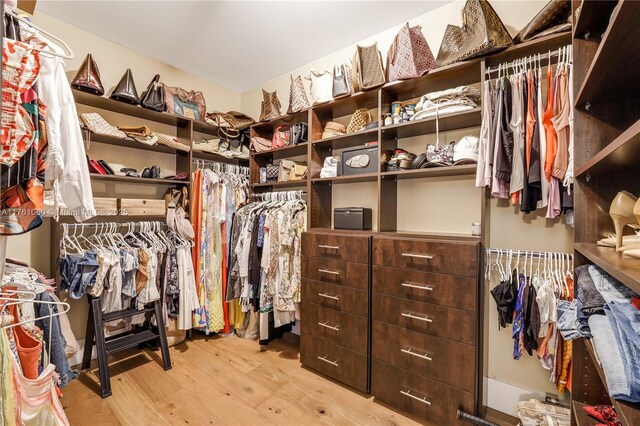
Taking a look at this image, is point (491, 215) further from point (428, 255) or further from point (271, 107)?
point (271, 107)

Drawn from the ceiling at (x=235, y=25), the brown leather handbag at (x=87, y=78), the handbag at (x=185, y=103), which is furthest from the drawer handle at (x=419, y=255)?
the brown leather handbag at (x=87, y=78)

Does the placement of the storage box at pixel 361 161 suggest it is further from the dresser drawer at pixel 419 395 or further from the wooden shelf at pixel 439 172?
the dresser drawer at pixel 419 395

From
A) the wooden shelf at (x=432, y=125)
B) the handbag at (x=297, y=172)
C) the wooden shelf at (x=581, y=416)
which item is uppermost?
the wooden shelf at (x=432, y=125)

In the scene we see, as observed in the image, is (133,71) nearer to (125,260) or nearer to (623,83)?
(125,260)

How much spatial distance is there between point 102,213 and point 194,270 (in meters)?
0.93

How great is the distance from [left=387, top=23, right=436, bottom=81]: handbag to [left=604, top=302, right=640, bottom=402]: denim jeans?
5.56ft

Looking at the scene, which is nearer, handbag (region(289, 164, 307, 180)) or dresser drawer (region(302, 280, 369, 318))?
dresser drawer (region(302, 280, 369, 318))

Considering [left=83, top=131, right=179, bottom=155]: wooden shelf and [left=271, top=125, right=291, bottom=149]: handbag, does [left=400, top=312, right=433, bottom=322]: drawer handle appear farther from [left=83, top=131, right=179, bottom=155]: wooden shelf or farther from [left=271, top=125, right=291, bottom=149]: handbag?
[left=83, top=131, right=179, bottom=155]: wooden shelf

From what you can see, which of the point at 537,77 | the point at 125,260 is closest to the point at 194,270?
the point at 125,260

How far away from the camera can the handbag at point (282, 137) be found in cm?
282

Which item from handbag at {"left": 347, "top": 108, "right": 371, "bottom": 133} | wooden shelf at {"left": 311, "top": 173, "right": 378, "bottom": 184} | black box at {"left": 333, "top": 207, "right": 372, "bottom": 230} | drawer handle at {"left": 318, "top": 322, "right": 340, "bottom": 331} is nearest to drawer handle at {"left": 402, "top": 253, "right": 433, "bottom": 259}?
black box at {"left": 333, "top": 207, "right": 372, "bottom": 230}

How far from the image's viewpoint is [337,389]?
6.89ft

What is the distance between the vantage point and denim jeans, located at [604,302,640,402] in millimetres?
609

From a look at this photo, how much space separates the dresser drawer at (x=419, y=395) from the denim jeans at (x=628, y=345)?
1.13m
